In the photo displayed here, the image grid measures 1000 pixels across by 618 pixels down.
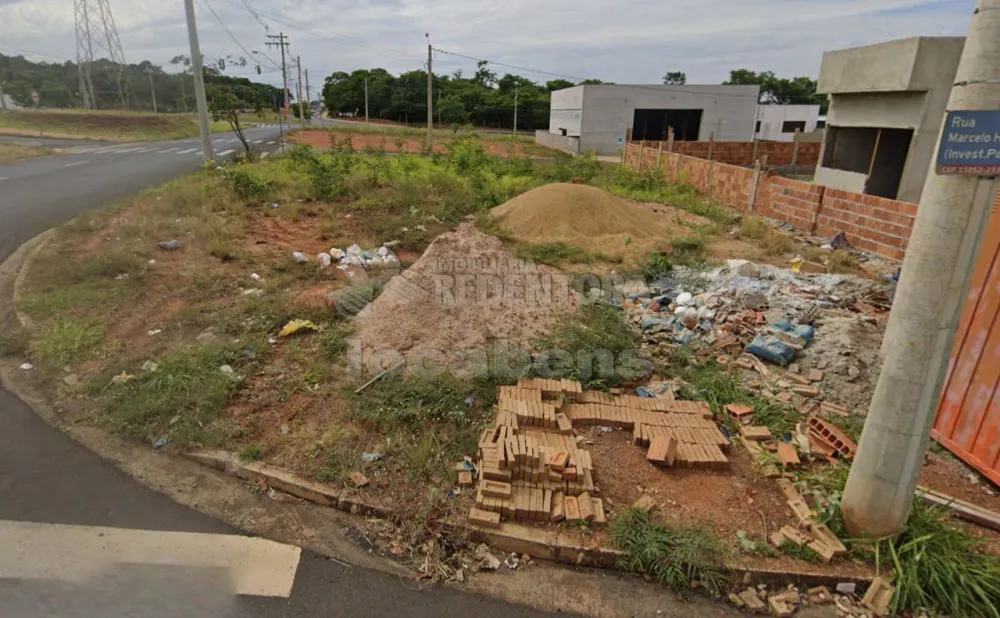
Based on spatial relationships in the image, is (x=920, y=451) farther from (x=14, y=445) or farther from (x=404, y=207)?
(x=404, y=207)

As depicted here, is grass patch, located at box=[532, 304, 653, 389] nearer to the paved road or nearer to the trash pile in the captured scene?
the trash pile

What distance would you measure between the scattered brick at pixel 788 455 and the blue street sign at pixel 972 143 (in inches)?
87.3

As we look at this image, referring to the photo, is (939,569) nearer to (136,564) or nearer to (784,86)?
(136,564)

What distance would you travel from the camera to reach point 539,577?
10.0ft

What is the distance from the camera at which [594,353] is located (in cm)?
534

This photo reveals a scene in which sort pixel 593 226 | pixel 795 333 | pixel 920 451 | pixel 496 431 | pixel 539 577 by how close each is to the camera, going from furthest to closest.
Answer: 1. pixel 593 226
2. pixel 795 333
3. pixel 496 431
4. pixel 539 577
5. pixel 920 451

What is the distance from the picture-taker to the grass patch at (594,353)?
5.05 metres

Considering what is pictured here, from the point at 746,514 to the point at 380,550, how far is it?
7.66 feet

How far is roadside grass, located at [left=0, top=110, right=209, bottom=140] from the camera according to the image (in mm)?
31123

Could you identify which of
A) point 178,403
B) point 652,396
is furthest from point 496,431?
point 178,403

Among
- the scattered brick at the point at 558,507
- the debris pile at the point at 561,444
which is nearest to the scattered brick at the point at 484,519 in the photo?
the debris pile at the point at 561,444

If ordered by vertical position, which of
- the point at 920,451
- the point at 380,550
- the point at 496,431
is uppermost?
the point at 920,451

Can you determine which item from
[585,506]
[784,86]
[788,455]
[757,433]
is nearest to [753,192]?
[757,433]

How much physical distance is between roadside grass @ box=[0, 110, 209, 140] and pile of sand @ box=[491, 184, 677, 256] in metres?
32.1
